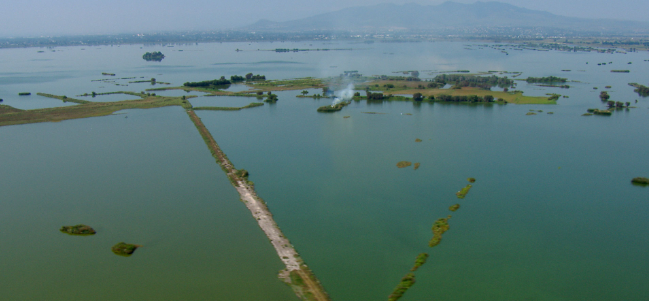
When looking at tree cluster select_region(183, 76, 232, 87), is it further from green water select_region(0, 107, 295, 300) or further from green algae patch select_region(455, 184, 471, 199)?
green algae patch select_region(455, 184, 471, 199)

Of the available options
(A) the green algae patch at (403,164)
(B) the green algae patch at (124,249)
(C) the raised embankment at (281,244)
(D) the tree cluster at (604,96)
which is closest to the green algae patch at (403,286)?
(C) the raised embankment at (281,244)

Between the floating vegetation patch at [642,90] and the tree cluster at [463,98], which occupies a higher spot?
the floating vegetation patch at [642,90]

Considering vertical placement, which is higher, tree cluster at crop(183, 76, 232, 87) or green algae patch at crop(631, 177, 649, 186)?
tree cluster at crop(183, 76, 232, 87)

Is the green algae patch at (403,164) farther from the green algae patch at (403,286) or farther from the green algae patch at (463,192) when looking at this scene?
the green algae patch at (403,286)

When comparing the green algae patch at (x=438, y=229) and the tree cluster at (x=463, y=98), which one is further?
the tree cluster at (x=463, y=98)

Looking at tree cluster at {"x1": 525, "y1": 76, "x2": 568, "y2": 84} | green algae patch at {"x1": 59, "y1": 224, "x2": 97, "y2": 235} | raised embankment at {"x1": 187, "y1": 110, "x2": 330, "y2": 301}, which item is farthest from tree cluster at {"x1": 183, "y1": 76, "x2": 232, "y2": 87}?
tree cluster at {"x1": 525, "y1": 76, "x2": 568, "y2": 84}

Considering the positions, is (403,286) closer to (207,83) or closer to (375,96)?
(375,96)

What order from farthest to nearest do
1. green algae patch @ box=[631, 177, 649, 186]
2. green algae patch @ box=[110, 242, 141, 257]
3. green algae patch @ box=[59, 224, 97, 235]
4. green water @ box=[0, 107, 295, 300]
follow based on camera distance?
green algae patch @ box=[631, 177, 649, 186], green algae patch @ box=[59, 224, 97, 235], green algae patch @ box=[110, 242, 141, 257], green water @ box=[0, 107, 295, 300]
